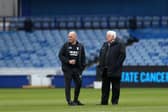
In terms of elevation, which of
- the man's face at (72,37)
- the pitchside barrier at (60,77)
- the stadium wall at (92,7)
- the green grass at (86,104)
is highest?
the man's face at (72,37)

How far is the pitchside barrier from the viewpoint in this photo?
116 ft

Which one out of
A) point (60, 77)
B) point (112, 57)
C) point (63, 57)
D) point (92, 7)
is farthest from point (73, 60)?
point (92, 7)

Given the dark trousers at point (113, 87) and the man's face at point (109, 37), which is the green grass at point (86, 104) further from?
the man's face at point (109, 37)

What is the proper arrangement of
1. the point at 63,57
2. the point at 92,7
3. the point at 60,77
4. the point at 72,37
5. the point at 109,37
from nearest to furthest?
the point at 109,37, the point at 72,37, the point at 63,57, the point at 60,77, the point at 92,7

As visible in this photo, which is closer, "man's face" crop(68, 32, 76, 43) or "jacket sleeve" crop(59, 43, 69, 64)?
"man's face" crop(68, 32, 76, 43)

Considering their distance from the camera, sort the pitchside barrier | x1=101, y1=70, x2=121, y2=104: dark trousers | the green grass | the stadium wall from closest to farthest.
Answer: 1. the green grass
2. x1=101, y1=70, x2=121, y2=104: dark trousers
3. the pitchside barrier
4. the stadium wall

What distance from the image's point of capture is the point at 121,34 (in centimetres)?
4550

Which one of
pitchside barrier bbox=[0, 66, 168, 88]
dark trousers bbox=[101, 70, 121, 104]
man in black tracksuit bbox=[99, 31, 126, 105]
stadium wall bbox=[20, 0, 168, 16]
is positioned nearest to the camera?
man in black tracksuit bbox=[99, 31, 126, 105]

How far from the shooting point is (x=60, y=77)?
129ft

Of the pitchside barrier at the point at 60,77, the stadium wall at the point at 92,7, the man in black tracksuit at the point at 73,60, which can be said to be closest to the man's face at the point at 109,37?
the man in black tracksuit at the point at 73,60

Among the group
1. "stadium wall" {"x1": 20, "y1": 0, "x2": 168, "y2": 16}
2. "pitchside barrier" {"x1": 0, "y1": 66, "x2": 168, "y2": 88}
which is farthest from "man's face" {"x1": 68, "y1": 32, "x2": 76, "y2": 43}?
"stadium wall" {"x1": 20, "y1": 0, "x2": 168, "y2": 16}

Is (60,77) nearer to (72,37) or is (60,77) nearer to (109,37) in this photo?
(72,37)

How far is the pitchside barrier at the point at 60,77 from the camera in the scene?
35.3 metres

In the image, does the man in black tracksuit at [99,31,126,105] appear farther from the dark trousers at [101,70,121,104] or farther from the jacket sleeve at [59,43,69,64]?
the jacket sleeve at [59,43,69,64]
